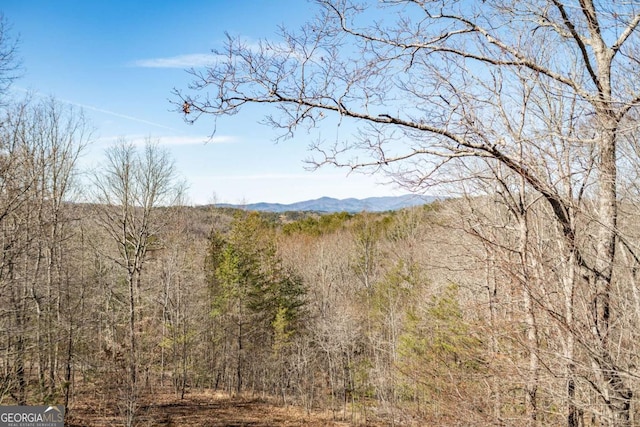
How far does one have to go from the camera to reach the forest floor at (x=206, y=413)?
44.2ft

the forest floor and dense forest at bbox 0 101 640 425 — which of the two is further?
the forest floor

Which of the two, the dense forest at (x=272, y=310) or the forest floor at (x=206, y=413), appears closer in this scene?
the dense forest at (x=272, y=310)

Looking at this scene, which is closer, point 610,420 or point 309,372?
point 610,420

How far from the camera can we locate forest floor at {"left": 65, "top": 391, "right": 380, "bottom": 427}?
13.5 metres

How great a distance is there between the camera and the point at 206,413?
16266 mm

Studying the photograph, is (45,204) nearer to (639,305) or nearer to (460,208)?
(460,208)

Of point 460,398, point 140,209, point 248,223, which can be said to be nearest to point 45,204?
point 140,209

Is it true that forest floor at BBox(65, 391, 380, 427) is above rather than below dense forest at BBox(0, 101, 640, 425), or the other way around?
below

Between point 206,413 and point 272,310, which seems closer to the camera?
point 206,413

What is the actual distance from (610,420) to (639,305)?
913 mm

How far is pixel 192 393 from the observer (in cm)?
2027

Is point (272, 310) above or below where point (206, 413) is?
above

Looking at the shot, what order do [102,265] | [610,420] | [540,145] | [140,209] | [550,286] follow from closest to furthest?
[610,420]
[550,286]
[540,145]
[140,209]
[102,265]

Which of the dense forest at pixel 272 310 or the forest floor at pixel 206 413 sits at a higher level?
the dense forest at pixel 272 310
